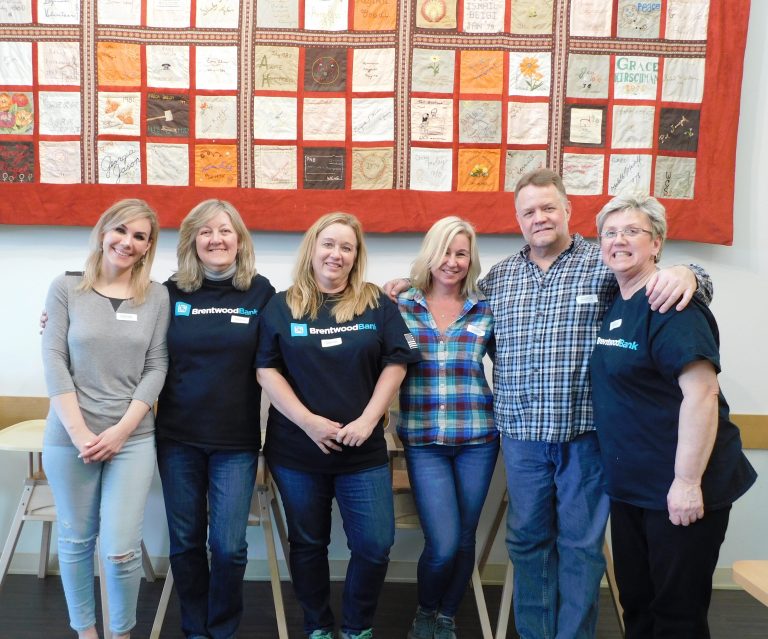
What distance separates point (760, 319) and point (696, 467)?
1572 millimetres

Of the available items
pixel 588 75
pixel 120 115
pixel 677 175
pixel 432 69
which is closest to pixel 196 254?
pixel 120 115

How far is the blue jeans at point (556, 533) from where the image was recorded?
1.94 m

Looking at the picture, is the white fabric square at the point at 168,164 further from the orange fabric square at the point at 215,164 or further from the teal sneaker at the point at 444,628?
the teal sneaker at the point at 444,628

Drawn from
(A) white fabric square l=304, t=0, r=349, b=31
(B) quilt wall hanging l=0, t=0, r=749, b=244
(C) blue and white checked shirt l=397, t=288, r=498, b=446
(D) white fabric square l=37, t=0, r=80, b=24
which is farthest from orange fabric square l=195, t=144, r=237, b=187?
(C) blue and white checked shirt l=397, t=288, r=498, b=446

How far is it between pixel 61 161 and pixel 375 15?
150cm

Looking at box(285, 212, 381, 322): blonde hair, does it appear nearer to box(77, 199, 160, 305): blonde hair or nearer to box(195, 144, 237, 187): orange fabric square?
box(77, 199, 160, 305): blonde hair

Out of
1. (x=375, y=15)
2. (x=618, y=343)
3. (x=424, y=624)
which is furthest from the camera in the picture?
(x=375, y=15)

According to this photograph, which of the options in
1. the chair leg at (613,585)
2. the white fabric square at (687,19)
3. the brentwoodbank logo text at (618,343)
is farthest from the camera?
the white fabric square at (687,19)

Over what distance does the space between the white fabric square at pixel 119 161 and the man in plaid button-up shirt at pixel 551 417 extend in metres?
1.68

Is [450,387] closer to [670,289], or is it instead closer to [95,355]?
[670,289]

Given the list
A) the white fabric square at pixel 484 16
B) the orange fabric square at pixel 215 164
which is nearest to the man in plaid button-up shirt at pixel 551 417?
the white fabric square at pixel 484 16

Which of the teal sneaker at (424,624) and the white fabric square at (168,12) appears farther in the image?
the white fabric square at (168,12)

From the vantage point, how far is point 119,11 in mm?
2660

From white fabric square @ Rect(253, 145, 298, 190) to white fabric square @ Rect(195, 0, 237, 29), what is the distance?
530mm
